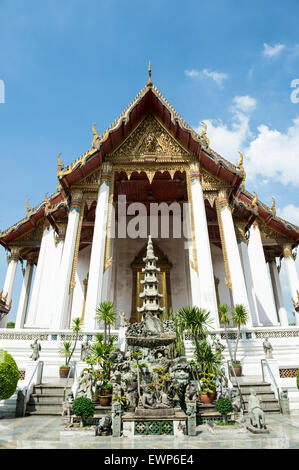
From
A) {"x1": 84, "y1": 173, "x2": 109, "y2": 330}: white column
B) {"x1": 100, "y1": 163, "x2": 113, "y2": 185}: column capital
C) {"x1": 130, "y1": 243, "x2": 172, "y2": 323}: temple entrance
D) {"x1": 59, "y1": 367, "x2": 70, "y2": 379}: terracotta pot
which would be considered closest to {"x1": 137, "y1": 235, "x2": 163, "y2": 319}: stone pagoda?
{"x1": 84, "y1": 173, "x2": 109, "y2": 330}: white column

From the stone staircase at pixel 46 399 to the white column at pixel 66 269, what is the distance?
3.32 meters

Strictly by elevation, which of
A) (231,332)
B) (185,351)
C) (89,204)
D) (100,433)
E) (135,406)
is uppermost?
(89,204)

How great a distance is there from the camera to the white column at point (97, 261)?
403 inches

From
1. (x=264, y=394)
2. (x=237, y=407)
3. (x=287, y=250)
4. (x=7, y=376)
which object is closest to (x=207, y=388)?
(x=237, y=407)

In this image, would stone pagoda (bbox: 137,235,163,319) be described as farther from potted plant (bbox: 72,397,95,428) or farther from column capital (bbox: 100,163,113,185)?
column capital (bbox: 100,163,113,185)

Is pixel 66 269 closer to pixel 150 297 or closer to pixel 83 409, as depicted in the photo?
pixel 150 297

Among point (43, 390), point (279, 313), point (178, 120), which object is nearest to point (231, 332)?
point (43, 390)

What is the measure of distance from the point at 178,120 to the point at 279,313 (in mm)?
13349

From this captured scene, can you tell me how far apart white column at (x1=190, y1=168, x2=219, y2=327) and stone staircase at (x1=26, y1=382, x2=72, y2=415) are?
520 centimetres

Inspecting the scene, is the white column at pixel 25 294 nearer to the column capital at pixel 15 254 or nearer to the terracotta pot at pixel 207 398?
the column capital at pixel 15 254

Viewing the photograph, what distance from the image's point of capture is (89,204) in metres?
13.3

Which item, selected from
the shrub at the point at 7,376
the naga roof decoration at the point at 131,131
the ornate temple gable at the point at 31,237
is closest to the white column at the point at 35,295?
the naga roof decoration at the point at 131,131

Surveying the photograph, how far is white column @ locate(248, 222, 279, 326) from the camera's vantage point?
44.8ft

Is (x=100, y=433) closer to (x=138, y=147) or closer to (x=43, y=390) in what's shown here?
(x=43, y=390)
